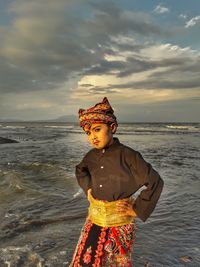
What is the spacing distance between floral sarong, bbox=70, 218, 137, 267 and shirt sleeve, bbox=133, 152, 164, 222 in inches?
9.7

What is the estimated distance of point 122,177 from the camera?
10.7ft

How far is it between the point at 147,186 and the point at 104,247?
26.6 inches

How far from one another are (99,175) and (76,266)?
854 mm

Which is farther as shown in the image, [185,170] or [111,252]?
[185,170]

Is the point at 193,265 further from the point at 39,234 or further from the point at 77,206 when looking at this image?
the point at 77,206

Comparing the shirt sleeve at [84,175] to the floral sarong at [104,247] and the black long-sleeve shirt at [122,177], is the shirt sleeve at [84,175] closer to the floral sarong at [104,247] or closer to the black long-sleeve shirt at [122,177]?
the black long-sleeve shirt at [122,177]

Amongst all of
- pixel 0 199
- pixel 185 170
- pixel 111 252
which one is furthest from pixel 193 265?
pixel 185 170

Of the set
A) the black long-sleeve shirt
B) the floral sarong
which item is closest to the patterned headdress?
the black long-sleeve shirt

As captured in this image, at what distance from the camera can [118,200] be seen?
327 cm

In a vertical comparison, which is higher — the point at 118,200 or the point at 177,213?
the point at 118,200

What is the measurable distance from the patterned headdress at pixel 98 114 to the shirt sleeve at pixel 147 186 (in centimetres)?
47

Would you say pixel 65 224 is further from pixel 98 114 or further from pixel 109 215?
pixel 98 114

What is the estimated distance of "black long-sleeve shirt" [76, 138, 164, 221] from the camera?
312 cm

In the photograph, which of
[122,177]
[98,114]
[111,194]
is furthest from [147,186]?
[98,114]
